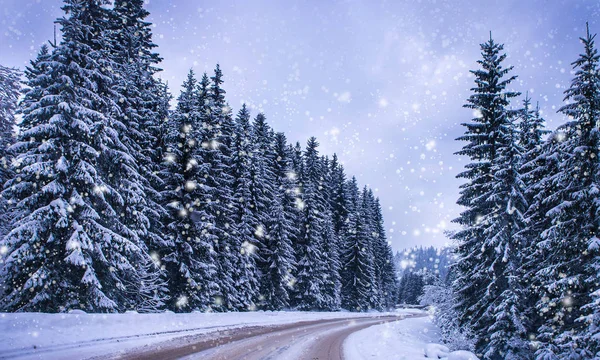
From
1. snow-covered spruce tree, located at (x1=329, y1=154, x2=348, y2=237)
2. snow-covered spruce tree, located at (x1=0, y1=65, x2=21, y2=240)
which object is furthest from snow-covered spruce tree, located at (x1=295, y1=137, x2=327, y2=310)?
snow-covered spruce tree, located at (x1=0, y1=65, x2=21, y2=240)

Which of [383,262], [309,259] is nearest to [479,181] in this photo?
[309,259]

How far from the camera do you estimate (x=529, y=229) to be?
623 inches

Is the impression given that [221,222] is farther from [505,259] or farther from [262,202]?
[505,259]

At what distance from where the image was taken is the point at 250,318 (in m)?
20.5

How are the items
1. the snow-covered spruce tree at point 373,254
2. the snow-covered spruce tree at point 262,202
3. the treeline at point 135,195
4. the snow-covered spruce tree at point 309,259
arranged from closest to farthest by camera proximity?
the treeline at point 135,195 → the snow-covered spruce tree at point 262,202 → the snow-covered spruce tree at point 309,259 → the snow-covered spruce tree at point 373,254

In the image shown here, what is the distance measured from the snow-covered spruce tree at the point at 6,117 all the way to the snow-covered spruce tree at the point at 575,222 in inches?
993

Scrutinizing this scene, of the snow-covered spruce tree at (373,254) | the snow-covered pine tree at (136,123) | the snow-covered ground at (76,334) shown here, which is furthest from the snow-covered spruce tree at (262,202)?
the snow-covered spruce tree at (373,254)

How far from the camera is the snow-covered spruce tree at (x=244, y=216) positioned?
25922 millimetres

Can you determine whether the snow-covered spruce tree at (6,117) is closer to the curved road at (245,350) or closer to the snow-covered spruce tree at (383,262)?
the curved road at (245,350)

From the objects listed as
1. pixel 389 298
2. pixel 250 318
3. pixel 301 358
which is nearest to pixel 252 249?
pixel 250 318

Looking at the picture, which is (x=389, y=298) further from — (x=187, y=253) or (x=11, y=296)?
(x=11, y=296)

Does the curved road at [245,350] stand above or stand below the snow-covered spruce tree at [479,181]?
below

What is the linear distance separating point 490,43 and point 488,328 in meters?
14.7

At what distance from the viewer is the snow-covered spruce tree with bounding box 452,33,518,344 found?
17.0 m
